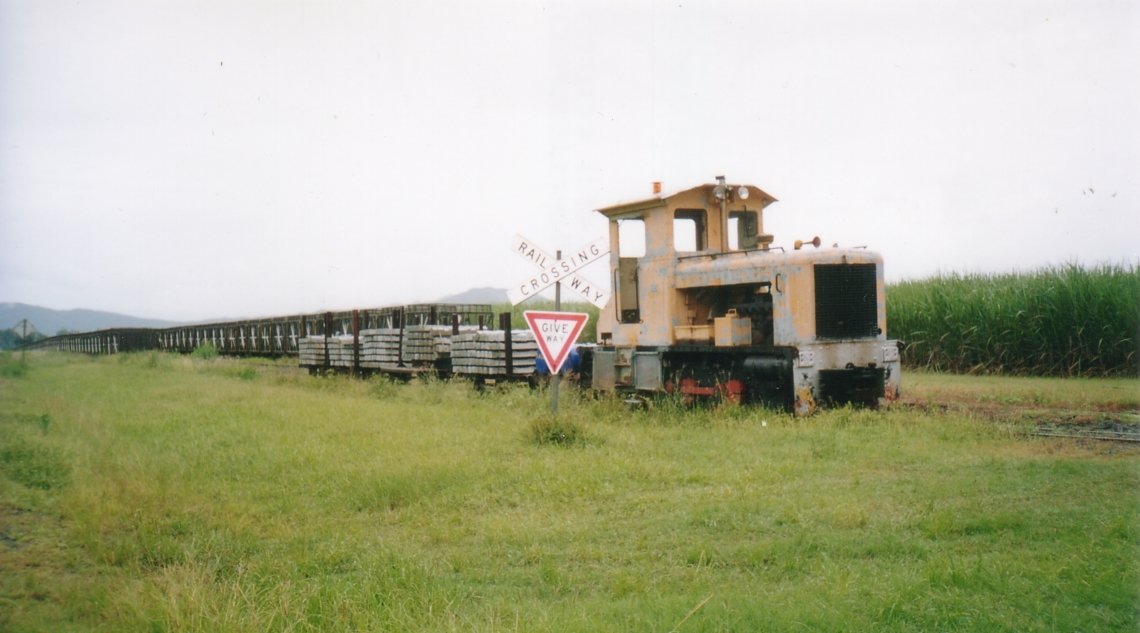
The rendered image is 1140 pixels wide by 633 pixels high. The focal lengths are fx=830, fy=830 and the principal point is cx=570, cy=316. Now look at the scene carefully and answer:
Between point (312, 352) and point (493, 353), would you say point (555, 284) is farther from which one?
point (312, 352)

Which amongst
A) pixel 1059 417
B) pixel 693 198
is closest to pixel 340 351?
pixel 693 198

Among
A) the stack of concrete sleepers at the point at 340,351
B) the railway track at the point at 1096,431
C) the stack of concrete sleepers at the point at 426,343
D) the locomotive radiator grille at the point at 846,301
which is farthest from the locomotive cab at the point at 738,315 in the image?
the stack of concrete sleepers at the point at 340,351

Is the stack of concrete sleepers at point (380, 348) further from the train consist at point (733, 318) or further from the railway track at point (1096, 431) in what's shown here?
the railway track at point (1096, 431)

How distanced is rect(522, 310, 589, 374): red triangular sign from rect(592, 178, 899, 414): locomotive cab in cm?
205

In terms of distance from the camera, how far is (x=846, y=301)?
966cm

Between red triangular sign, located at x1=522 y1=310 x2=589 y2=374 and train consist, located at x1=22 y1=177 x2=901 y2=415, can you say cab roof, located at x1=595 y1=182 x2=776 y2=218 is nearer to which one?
train consist, located at x1=22 y1=177 x2=901 y2=415

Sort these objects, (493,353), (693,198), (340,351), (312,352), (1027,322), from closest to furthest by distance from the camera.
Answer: (693,198), (493,353), (1027,322), (340,351), (312,352)

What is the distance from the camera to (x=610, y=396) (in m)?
11.0

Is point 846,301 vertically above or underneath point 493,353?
above

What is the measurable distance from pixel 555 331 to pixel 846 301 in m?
3.45

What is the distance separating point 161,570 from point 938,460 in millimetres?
5905

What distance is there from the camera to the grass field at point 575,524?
395 centimetres

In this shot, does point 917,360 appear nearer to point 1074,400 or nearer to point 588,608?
point 1074,400

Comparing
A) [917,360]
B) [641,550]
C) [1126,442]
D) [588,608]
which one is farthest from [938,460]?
[917,360]
